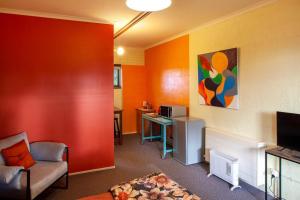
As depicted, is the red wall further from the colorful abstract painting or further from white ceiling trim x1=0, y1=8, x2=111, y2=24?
the colorful abstract painting

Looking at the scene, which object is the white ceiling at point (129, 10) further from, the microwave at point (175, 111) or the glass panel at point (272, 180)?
the glass panel at point (272, 180)

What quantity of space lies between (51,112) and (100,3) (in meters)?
1.83

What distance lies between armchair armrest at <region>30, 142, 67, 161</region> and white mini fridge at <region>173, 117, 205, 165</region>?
6.86ft

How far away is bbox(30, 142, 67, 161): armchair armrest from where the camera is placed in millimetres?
2980

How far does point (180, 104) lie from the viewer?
4820 millimetres

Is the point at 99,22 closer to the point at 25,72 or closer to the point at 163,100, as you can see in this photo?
the point at 25,72

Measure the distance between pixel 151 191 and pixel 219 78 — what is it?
7.74ft

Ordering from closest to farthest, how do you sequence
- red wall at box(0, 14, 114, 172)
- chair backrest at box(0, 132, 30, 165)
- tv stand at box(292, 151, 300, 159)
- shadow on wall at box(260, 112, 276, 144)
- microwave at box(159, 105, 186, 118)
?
tv stand at box(292, 151, 300, 159) → chair backrest at box(0, 132, 30, 165) → shadow on wall at box(260, 112, 276, 144) → red wall at box(0, 14, 114, 172) → microwave at box(159, 105, 186, 118)

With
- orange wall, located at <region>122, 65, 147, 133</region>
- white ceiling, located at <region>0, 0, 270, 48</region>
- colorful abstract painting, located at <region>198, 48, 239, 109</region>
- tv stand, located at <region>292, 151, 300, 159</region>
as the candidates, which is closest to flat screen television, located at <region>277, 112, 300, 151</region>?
tv stand, located at <region>292, 151, 300, 159</region>

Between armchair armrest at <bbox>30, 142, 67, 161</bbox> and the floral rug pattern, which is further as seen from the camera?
armchair armrest at <bbox>30, 142, 67, 161</bbox>

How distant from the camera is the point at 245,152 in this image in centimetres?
302

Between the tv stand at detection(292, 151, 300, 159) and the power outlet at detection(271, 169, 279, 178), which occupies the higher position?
the tv stand at detection(292, 151, 300, 159)

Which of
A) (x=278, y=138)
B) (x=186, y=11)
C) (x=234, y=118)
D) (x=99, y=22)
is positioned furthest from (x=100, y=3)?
(x=278, y=138)

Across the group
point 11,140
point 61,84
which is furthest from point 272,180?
point 11,140
